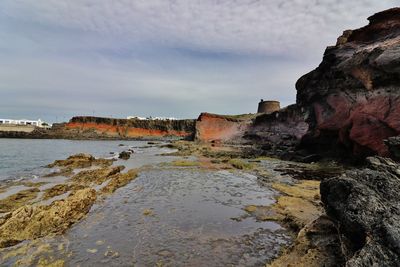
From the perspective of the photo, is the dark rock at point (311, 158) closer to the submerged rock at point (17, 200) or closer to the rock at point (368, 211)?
the rock at point (368, 211)

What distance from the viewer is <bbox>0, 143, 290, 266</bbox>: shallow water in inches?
218

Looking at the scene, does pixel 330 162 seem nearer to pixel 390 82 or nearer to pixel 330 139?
pixel 330 139

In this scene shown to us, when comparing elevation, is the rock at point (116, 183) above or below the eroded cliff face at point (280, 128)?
below

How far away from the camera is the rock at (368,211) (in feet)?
11.4

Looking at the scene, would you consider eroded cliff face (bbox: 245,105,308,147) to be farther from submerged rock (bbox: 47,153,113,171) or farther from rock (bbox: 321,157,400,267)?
rock (bbox: 321,157,400,267)

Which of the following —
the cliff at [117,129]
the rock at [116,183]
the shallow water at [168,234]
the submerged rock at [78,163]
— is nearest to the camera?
the shallow water at [168,234]

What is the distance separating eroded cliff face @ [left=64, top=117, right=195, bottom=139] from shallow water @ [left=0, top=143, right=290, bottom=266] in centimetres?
8463

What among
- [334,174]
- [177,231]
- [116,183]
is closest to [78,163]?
[116,183]

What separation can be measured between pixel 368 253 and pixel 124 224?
5721mm

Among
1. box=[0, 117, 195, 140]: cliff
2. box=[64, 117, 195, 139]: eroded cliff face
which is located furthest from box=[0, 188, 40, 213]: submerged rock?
box=[64, 117, 195, 139]: eroded cliff face

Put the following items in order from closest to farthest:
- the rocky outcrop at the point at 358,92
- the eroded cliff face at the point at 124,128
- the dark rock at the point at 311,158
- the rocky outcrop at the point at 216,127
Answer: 1. the rocky outcrop at the point at 358,92
2. the dark rock at the point at 311,158
3. the rocky outcrop at the point at 216,127
4. the eroded cliff face at the point at 124,128

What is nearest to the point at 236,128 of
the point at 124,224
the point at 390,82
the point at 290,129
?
the point at 290,129

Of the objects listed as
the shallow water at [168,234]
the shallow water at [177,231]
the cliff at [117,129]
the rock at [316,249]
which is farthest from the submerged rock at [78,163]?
the cliff at [117,129]

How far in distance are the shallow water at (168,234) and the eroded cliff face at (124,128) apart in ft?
278
